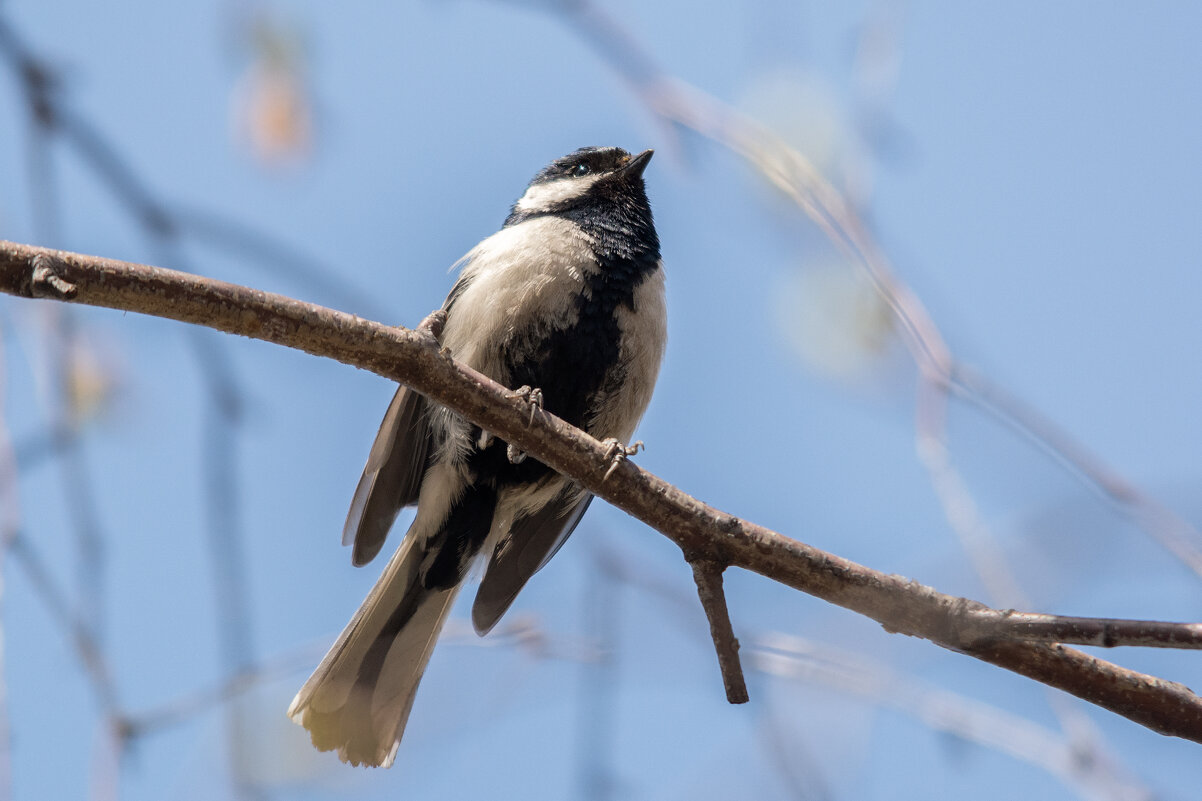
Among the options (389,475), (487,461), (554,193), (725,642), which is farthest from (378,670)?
(554,193)

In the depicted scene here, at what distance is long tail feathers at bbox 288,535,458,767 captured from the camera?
10.7ft

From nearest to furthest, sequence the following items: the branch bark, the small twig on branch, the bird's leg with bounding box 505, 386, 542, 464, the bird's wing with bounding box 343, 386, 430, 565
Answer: the branch bark, the small twig on branch, the bird's leg with bounding box 505, 386, 542, 464, the bird's wing with bounding box 343, 386, 430, 565

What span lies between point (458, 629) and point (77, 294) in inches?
76.8

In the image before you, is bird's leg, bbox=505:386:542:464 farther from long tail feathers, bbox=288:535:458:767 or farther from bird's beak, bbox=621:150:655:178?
bird's beak, bbox=621:150:655:178

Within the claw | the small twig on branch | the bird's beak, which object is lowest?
the small twig on branch

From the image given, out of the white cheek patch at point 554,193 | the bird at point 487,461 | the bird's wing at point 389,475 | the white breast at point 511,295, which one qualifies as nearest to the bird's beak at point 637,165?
the white cheek patch at point 554,193

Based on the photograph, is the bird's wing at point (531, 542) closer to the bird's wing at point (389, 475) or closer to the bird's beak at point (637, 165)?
the bird's wing at point (389, 475)

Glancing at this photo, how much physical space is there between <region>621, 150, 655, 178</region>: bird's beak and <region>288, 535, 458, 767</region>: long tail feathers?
1.68 m

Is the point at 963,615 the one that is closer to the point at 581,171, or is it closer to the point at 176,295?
the point at 176,295

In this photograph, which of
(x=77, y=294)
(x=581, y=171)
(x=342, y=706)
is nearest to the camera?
(x=77, y=294)

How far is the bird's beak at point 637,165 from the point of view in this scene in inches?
164

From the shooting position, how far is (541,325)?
334 cm

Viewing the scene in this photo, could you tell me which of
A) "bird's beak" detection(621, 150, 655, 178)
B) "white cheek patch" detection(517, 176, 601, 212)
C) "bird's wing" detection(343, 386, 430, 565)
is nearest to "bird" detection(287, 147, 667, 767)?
"bird's wing" detection(343, 386, 430, 565)

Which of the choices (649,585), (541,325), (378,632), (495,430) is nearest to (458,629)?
(378,632)
